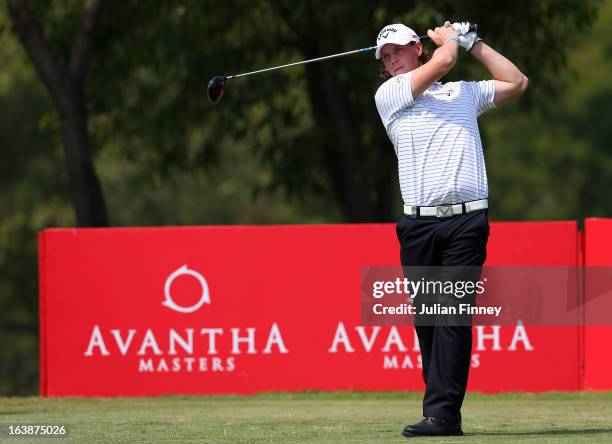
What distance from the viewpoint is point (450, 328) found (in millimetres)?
6887

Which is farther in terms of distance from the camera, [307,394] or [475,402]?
[307,394]

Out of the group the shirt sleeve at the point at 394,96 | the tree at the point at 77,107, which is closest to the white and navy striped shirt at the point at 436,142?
the shirt sleeve at the point at 394,96

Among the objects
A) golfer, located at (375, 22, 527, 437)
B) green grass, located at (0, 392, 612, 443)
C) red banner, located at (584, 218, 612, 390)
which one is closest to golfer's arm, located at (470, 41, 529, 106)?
golfer, located at (375, 22, 527, 437)

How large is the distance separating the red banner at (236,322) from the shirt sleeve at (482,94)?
12.3 ft

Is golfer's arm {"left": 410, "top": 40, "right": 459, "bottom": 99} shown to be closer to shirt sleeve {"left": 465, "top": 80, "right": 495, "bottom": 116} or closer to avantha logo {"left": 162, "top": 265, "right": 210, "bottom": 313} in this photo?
shirt sleeve {"left": 465, "top": 80, "right": 495, "bottom": 116}

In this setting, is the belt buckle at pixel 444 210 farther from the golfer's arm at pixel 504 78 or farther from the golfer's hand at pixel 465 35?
the golfer's hand at pixel 465 35

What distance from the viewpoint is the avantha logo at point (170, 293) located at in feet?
36.0

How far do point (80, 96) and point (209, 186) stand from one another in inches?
1030

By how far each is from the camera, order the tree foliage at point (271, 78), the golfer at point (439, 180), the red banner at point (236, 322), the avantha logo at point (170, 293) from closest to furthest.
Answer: the golfer at point (439, 180) → the red banner at point (236, 322) → the avantha logo at point (170, 293) → the tree foliage at point (271, 78)

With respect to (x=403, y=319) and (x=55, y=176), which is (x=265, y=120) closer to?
(x=403, y=319)

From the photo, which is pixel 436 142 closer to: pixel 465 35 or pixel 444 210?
pixel 444 210

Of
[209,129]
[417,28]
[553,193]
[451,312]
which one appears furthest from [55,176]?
[451,312]

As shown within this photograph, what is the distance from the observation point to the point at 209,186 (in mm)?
39906

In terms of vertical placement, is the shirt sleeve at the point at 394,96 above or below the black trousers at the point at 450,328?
above
